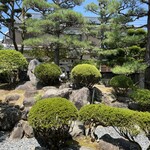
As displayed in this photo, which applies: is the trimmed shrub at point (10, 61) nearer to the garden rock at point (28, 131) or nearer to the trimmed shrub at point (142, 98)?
the garden rock at point (28, 131)

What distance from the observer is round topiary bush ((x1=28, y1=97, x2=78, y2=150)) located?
5234 mm

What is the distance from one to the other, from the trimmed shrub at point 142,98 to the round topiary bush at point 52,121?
389cm

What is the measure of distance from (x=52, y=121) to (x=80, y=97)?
3.52 meters

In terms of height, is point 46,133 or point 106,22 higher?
point 106,22

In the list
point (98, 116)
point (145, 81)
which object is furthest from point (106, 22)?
point (98, 116)

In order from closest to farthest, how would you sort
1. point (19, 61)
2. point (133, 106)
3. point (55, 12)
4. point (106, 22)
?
1. point (133, 106)
2. point (19, 61)
3. point (55, 12)
4. point (106, 22)

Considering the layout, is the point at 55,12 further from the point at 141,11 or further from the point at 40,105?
the point at 40,105

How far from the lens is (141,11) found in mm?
9531

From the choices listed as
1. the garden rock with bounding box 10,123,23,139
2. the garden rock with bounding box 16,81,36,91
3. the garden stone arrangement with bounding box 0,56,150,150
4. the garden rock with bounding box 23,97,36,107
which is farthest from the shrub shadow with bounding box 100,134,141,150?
the garden rock with bounding box 16,81,36,91

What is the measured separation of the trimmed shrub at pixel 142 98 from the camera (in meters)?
8.57

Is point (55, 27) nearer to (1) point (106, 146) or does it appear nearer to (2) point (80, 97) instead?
(2) point (80, 97)

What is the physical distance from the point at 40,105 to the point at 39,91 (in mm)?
4343

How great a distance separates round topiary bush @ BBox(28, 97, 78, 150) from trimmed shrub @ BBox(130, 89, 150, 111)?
3.89 meters

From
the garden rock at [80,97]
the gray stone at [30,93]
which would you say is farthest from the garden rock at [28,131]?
the gray stone at [30,93]
